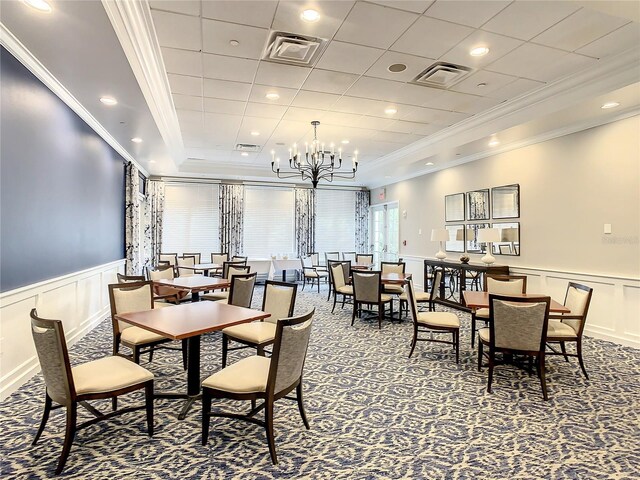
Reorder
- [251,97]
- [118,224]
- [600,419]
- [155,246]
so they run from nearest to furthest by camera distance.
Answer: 1. [600,419]
2. [251,97]
3. [118,224]
4. [155,246]

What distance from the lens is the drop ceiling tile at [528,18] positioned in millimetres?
3031

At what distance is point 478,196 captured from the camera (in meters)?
7.20

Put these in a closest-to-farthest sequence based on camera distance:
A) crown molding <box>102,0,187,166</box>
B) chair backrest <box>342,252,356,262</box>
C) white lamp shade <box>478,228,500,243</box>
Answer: crown molding <box>102,0,187,166</box> < white lamp shade <box>478,228,500,243</box> < chair backrest <box>342,252,356,262</box>

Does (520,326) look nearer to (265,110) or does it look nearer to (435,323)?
(435,323)

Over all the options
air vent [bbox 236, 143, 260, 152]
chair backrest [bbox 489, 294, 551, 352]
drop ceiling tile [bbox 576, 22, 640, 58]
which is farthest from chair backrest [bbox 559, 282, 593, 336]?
air vent [bbox 236, 143, 260, 152]

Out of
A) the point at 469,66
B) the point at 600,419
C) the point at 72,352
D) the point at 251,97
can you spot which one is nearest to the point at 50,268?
the point at 72,352

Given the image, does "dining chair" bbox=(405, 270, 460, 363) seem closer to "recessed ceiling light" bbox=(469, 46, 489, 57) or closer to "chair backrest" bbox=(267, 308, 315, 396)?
"chair backrest" bbox=(267, 308, 315, 396)

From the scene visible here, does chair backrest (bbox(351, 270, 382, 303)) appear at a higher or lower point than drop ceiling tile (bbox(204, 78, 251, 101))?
lower

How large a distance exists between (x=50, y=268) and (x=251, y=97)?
3.24m

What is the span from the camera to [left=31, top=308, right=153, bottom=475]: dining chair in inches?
88.2

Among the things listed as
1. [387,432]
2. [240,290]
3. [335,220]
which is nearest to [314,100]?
[240,290]

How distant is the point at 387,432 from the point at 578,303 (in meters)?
2.62

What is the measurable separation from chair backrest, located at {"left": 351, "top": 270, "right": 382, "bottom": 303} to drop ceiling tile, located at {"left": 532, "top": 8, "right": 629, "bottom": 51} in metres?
3.58

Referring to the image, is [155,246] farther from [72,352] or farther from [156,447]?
[156,447]
